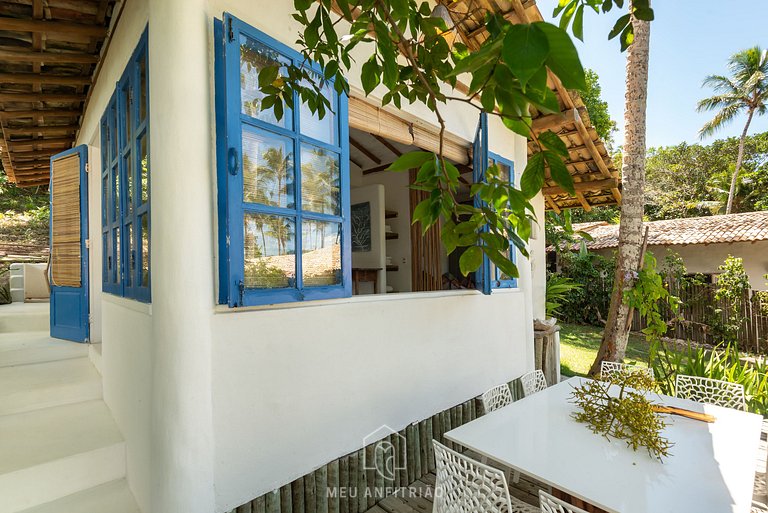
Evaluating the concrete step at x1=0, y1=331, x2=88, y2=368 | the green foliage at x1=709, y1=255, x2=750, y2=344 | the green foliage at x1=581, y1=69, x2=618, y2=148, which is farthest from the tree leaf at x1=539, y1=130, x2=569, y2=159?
the green foliage at x1=581, y1=69, x2=618, y2=148

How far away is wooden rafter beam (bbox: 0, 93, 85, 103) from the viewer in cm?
321

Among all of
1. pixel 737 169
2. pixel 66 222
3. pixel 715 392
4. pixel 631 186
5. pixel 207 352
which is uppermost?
pixel 737 169

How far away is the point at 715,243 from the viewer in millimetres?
8859

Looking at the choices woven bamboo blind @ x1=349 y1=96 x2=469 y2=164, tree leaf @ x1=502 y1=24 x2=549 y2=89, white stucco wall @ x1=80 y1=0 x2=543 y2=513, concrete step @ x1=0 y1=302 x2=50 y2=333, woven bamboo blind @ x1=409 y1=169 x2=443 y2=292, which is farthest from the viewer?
woven bamboo blind @ x1=409 y1=169 x2=443 y2=292

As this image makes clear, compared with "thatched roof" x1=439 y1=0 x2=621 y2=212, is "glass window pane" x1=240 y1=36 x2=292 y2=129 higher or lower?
lower

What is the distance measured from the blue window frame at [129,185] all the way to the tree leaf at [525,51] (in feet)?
6.17

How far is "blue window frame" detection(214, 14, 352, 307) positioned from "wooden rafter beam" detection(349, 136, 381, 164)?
290 cm

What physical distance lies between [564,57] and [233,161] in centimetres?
161

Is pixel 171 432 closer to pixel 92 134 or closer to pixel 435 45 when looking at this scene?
pixel 435 45

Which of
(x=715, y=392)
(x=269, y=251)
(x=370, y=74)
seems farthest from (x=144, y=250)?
(x=715, y=392)

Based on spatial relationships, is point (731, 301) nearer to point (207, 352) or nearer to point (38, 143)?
point (207, 352)

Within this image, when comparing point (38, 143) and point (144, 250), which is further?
point (38, 143)

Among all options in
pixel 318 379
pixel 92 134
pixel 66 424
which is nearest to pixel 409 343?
pixel 318 379

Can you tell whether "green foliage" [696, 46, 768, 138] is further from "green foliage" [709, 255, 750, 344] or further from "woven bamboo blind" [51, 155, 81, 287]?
"woven bamboo blind" [51, 155, 81, 287]
